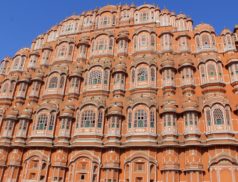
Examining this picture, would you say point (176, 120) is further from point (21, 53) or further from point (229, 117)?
point (21, 53)

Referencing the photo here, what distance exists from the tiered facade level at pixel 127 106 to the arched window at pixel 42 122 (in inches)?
4.4

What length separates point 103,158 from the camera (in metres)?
23.6

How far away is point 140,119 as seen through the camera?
24.3 metres

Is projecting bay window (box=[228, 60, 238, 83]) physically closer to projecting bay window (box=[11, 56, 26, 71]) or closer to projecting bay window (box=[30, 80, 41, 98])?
projecting bay window (box=[30, 80, 41, 98])

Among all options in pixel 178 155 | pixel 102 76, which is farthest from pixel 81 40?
pixel 178 155

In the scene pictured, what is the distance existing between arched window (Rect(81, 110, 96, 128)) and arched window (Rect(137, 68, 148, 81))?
21.9 feet

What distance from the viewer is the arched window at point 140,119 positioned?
24.0 meters

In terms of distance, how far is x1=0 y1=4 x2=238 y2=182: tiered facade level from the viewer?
22.2 meters

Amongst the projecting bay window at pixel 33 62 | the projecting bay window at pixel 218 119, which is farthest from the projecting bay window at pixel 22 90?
the projecting bay window at pixel 218 119

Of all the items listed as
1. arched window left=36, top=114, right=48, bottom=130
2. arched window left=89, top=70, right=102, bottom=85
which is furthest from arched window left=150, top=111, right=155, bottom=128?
arched window left=36, top=114, right=48, bottom=130

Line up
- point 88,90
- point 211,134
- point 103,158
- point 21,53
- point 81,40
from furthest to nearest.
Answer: point 21,53 → point 81,40 → point 88,90 → point 103,158 → point 211,134

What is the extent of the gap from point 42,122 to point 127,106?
9.75m

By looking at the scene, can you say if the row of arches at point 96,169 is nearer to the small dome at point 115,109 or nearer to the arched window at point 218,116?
the arched window at point 218,116

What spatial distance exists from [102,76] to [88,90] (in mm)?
2338
